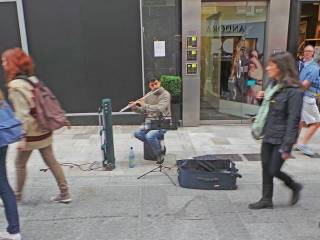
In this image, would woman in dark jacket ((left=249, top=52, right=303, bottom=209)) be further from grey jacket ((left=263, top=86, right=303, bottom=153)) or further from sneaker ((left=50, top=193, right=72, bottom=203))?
sneaker ((left=50, top=193, right=72, bottom=203))

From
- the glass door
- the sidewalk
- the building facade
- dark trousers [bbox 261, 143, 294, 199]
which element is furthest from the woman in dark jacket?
the glass door

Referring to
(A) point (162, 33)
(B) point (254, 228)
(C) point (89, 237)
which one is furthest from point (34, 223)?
(A) point (162, 33)

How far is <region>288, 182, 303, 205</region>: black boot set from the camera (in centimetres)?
369

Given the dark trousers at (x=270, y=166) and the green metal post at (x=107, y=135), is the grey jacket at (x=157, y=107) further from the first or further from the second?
the dark trousers at (x=270, y=166)

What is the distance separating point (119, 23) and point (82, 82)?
5.06 feet

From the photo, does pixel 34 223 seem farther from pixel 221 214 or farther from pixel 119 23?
pixel 119 23

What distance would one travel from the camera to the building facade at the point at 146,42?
7.19m

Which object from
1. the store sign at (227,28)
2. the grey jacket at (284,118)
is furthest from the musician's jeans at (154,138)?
the store sign at (227,28)

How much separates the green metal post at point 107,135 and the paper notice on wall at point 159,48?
9.14 ft

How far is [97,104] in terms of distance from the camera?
770 cm

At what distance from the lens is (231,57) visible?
762 centimetres

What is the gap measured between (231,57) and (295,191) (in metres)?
4.49

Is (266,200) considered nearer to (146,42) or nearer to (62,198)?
(62,198)

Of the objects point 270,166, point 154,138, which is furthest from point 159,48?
point 270,166
